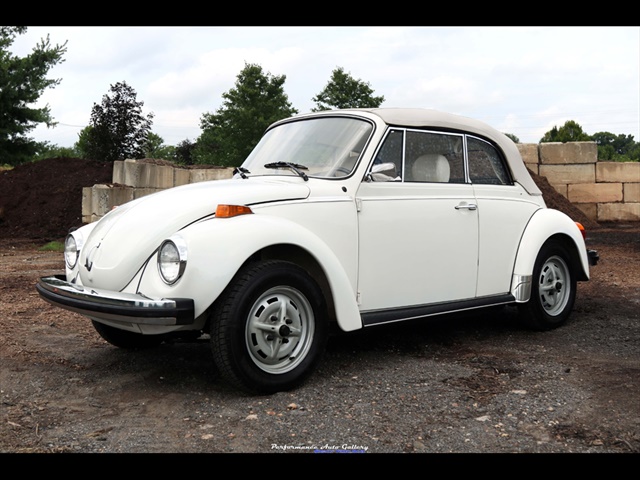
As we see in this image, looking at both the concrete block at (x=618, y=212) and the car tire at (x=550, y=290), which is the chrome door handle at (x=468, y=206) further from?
the concrete block at (x=618, y=212)

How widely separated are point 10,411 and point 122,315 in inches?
36.0

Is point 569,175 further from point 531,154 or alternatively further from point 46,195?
point 46,195

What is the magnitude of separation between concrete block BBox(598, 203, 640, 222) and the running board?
54.9ft

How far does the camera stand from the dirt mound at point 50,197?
726 inches

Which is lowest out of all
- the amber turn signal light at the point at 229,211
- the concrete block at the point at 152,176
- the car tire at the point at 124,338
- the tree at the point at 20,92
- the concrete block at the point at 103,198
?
the car tire at the point at 124,338

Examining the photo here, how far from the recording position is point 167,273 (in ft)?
13.3

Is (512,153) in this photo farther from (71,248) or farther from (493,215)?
(71,248)

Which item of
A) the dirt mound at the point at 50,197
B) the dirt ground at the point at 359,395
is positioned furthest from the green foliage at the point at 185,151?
the dirt ground at the point at 359,395

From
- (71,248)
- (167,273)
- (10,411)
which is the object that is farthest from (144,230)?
(10,411)

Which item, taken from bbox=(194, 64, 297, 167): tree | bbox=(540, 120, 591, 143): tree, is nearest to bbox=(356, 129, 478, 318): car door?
bbox=(194, 64, 297, 167): tree

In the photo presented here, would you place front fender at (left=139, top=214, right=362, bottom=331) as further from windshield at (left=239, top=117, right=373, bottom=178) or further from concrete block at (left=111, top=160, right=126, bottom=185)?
concrete block at (left=111, top=160, right=126, bottom=185)

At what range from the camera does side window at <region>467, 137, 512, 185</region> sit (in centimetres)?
586

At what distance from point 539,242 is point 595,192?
1634 centimetres

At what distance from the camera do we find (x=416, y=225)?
16.9ft
